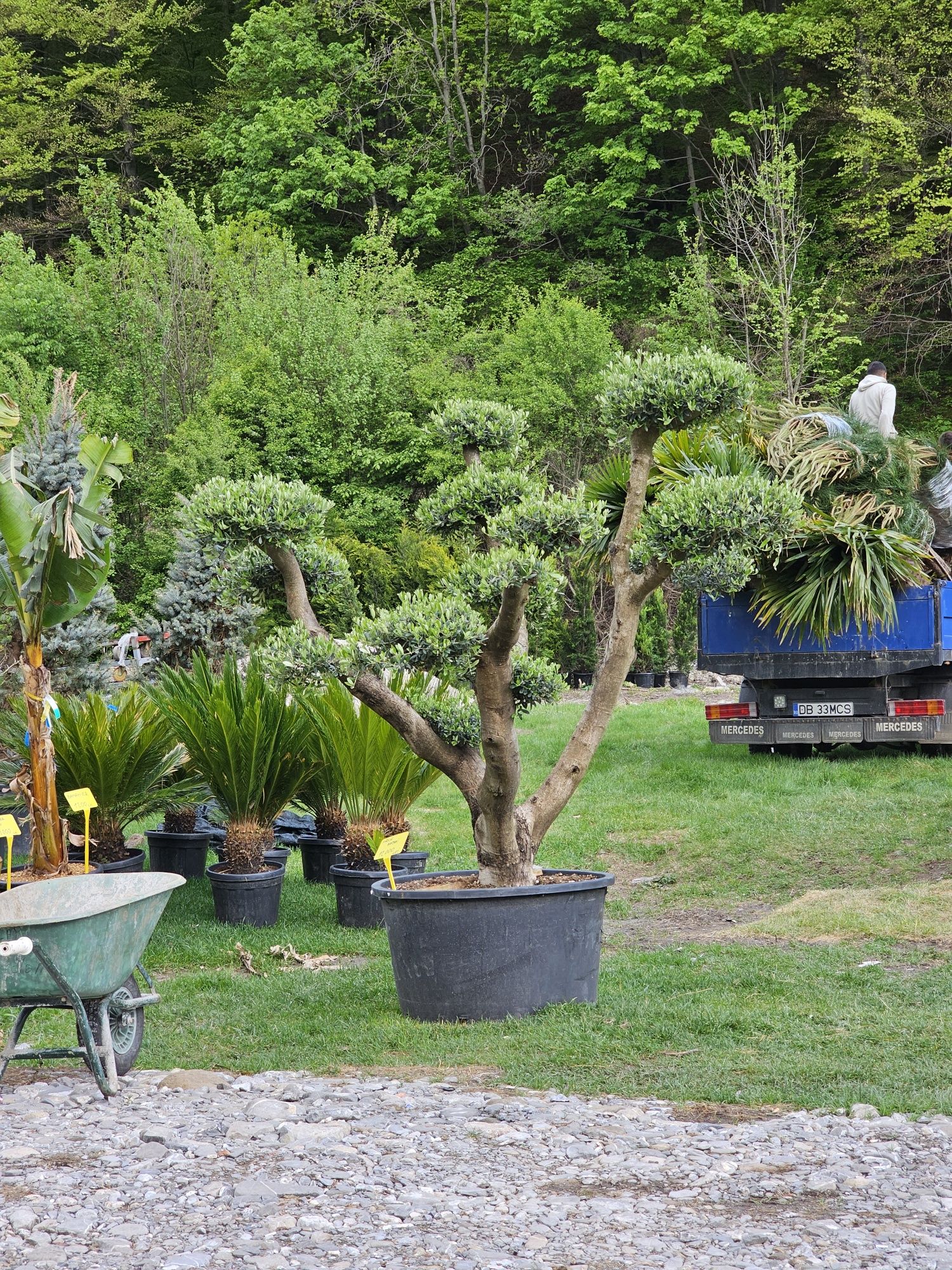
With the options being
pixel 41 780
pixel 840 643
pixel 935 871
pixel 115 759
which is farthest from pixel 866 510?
pixel 41 780

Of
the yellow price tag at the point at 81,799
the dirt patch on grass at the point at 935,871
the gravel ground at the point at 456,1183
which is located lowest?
the dirt patch on grass at the point at 935,871

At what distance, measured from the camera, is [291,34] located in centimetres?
3181

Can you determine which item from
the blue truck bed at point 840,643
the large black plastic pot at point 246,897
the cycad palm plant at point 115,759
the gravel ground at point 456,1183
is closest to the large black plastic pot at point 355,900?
the large black plastic pot at point 246,897

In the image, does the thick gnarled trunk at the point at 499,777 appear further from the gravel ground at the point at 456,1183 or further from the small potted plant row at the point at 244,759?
the small potted plant row at the point at 244,759

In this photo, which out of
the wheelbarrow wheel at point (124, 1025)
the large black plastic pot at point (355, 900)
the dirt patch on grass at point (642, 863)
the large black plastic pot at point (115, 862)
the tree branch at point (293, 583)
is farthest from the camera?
the dirt patch on grass at point (642, 863)

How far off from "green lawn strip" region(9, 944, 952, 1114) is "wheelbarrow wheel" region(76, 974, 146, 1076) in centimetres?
15

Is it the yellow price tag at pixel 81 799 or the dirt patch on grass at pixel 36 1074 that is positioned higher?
the yellow price tag at pixel 81 799

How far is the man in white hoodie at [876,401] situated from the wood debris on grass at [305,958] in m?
7.59

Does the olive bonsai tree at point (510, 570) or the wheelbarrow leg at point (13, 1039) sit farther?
the olive bonsai tree at point (510, 570)

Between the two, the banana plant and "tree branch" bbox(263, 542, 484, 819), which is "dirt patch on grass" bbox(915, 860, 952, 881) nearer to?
"tree branch" bbox(263, 542, 484, 819)

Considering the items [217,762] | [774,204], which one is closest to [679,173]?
[774,204]

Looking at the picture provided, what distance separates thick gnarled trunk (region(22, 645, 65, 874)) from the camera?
6910 millimetres

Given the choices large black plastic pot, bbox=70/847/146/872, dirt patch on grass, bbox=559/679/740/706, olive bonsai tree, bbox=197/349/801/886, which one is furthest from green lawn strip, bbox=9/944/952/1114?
dirt patch on grass, bbox=559/679/740/706

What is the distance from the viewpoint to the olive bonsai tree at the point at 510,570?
544 centimetres
